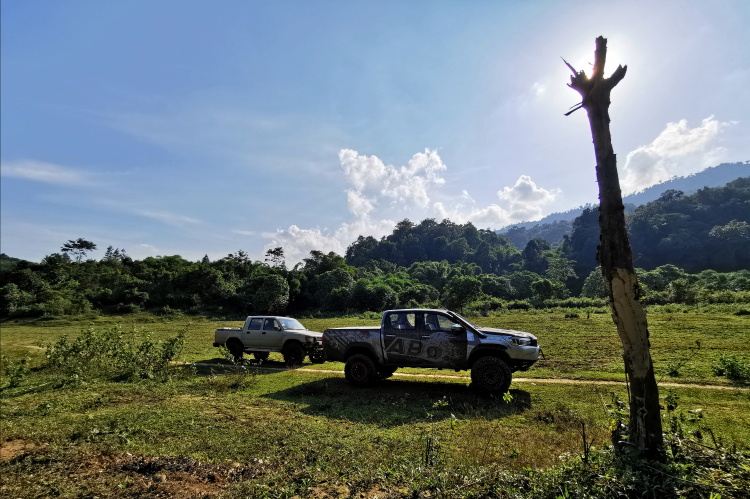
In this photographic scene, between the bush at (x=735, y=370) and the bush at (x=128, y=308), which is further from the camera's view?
the bush at (x=128, y=308)

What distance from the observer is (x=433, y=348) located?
8.85 m

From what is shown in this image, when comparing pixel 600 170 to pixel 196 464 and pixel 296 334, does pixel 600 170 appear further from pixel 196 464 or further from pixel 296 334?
pixel 296 334

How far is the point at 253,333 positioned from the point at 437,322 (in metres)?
8.30

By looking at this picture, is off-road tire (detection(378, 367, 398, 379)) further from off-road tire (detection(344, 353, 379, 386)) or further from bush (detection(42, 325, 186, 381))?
bush (detection(42, 325, 186, 381))

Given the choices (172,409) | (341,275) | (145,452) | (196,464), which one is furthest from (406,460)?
(341,275)

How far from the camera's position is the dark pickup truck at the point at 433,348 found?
26.8 ft

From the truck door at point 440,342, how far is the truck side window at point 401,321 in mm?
241

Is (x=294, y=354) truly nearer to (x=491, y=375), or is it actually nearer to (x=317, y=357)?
(x=317, y=357)

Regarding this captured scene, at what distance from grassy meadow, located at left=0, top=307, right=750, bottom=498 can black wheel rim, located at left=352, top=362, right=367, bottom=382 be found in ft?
1.74

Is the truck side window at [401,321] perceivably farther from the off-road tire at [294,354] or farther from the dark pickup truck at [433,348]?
the off-road tire at [294,354]

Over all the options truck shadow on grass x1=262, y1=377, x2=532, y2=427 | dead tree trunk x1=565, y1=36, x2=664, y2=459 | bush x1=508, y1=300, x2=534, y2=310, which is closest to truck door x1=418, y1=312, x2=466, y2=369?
truck shadow on grass x1=262, y1=377, x2=532, y2=427

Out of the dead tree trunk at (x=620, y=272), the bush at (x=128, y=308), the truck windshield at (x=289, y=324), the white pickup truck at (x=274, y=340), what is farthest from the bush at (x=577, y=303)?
the bush at (x=128, y=308)

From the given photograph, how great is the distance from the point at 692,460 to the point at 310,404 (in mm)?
6765

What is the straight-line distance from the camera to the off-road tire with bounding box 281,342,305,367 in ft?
43.1
